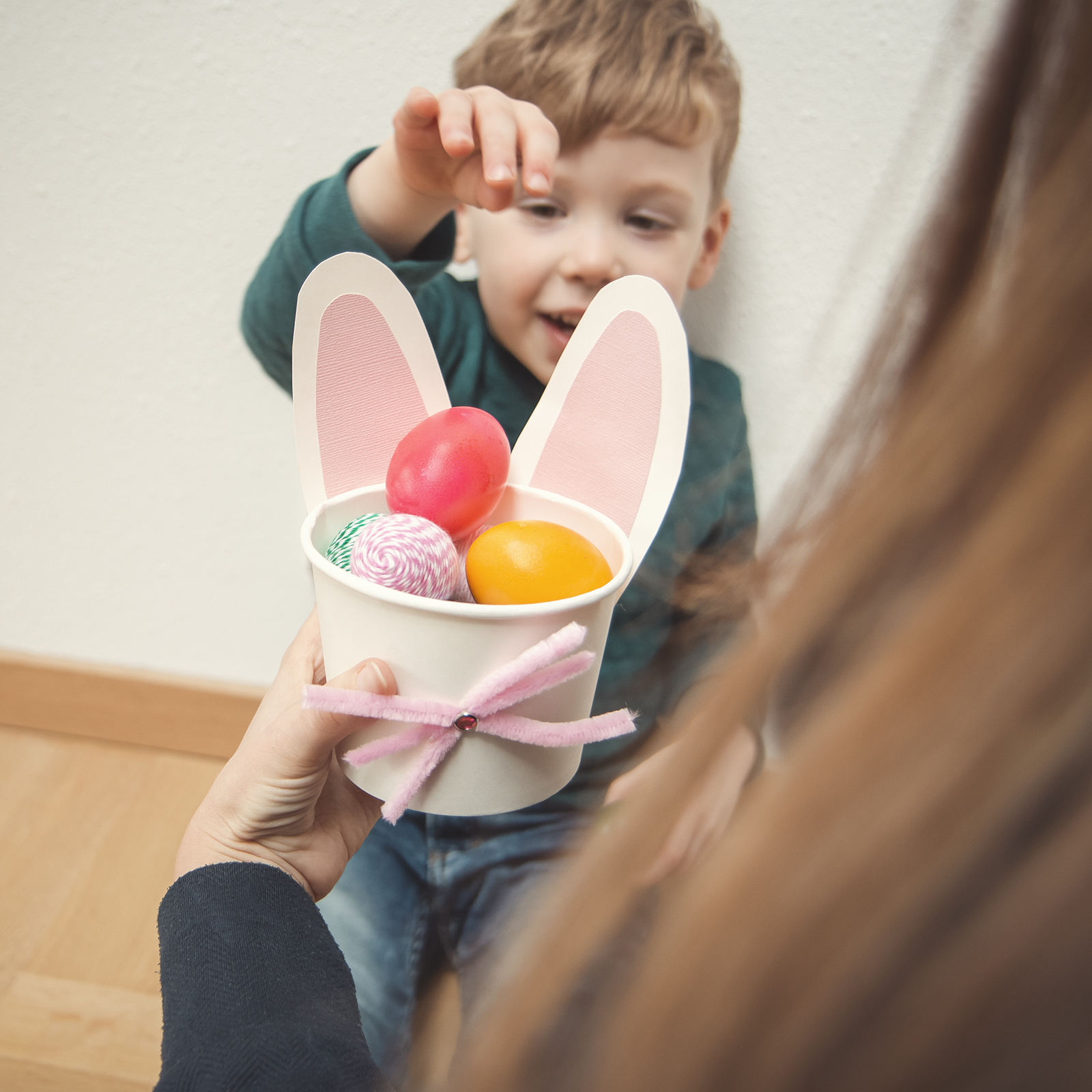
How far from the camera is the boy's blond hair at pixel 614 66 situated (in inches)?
23.8

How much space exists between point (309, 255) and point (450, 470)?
304 millimetres

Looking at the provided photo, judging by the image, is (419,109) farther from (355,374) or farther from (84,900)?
(84,900)

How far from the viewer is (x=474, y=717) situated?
39 centimetres

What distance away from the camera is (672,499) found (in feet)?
2.26

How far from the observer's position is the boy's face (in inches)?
24.8

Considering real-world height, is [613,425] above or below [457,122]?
below

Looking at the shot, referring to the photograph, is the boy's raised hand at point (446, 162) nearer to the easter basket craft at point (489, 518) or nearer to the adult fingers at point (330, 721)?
the easter basket craft at point (489, 518)

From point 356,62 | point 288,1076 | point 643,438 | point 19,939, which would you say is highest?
point 356,62

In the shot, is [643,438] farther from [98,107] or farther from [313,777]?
[98,107]

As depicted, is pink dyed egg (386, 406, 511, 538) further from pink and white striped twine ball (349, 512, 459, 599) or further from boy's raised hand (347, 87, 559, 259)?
boy's raised hand (347, 87, 559, 259)

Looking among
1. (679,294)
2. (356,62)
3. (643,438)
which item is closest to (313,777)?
(643,438)

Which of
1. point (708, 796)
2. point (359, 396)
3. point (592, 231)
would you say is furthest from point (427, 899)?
point (592, 231)

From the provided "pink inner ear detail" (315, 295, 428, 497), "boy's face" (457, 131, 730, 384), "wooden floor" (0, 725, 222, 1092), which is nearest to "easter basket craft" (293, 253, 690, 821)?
"pink inner ear detail" (315, 295, 428, 497)

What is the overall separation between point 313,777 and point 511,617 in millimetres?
186
